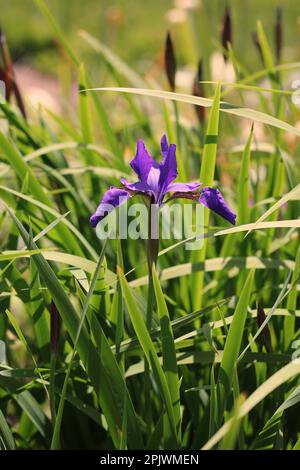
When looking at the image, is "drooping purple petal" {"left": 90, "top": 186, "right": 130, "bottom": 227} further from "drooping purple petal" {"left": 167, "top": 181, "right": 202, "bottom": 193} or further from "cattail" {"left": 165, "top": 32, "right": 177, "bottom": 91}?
"cattail" {"left": 165, "top": 32, "right": 177, "bottom": 91}

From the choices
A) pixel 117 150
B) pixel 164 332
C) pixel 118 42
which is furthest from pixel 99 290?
pixel 118 42

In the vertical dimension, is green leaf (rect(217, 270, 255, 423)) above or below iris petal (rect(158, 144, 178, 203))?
below

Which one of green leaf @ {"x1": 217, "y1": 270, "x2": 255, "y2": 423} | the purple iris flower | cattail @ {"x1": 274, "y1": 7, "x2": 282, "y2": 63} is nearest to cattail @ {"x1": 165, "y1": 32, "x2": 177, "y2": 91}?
cattail @ {"x1": 274, "y1": 7, "x2": 282, "y2": 63}

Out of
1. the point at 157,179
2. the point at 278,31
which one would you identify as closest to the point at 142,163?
the point at 157,179

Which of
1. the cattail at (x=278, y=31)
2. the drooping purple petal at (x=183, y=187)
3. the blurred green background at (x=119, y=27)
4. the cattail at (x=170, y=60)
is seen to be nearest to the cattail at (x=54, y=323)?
the drooping purple petal at (x=183, y=187)

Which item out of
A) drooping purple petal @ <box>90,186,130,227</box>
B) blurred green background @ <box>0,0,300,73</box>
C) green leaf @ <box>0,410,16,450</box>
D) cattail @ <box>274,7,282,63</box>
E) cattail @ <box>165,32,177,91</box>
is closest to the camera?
drooping purple petal @ <box>90,186,130,227</box>

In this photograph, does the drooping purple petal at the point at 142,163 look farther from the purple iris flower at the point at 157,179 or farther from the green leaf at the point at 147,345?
the green leaf at the point at 147,345
